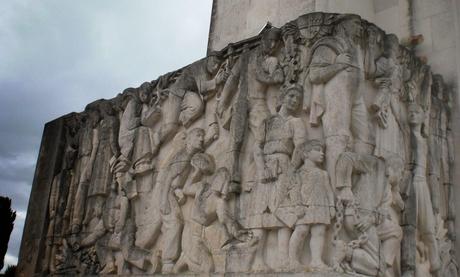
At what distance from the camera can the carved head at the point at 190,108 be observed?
9.83 meters

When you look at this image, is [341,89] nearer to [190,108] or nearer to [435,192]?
[435,192]

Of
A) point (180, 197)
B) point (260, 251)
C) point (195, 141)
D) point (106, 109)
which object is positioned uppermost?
point (106, 109)

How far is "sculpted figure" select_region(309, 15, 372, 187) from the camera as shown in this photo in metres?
7.83

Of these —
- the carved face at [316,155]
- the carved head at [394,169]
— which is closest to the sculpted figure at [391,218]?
the carved head at [394,169]

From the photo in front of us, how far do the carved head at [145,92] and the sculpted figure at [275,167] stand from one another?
317 centimetres

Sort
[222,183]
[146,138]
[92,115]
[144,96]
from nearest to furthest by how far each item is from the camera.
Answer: [222,183] → [146,138] → [144,96] → [92,115]

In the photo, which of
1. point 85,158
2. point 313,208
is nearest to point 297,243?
point 313,208

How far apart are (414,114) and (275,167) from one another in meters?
2.45

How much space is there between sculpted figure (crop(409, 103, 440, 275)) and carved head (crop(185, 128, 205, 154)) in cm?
324

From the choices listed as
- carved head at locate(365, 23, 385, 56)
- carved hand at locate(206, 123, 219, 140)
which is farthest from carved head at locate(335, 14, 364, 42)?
carved hand at locate(206, 123, 219, 140)

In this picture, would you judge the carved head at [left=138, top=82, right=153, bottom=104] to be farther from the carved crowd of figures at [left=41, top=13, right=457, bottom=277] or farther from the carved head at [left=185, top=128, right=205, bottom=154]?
the carved head at [left=185, top=128, right=205, bottom=154]

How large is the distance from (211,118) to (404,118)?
3.01 m

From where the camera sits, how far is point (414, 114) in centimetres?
893

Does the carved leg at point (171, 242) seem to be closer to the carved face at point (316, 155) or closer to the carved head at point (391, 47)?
the carved face at point (316, 155)
